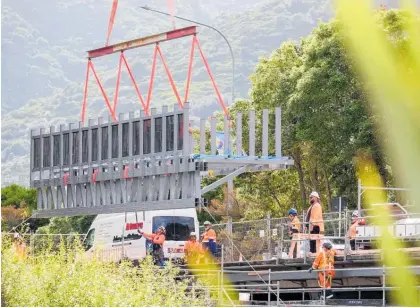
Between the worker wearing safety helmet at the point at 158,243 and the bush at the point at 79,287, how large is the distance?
10.1ft

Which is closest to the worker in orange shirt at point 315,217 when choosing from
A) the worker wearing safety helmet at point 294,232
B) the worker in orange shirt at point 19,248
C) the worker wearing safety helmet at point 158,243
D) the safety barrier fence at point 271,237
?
the safety barrier fence at point 271,237

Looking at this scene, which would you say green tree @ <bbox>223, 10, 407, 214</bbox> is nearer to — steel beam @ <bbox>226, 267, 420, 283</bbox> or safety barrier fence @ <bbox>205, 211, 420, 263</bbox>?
safety barrier fence @ <bbox>205, 211, 420, 263</bbox>

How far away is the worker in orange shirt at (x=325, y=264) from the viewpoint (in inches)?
671

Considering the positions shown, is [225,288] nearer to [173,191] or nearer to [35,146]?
[173,191]

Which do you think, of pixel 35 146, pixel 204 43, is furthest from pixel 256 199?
pixel 204 43

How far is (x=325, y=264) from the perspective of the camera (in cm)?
1720

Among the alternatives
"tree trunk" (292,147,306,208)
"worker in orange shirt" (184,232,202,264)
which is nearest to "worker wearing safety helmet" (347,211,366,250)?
"worker in orange shirt" (184,232,202,264)

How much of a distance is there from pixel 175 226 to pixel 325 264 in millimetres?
7976

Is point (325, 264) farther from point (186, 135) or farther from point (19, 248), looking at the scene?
point (186, 135)

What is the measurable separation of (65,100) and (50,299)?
498 ft

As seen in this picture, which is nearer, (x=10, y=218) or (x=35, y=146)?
(x=35, y=146)

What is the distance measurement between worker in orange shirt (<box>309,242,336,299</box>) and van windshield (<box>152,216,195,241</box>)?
7.39m

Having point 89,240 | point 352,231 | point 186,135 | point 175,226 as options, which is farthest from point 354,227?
point 89,240

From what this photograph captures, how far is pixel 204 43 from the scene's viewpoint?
607 ft
